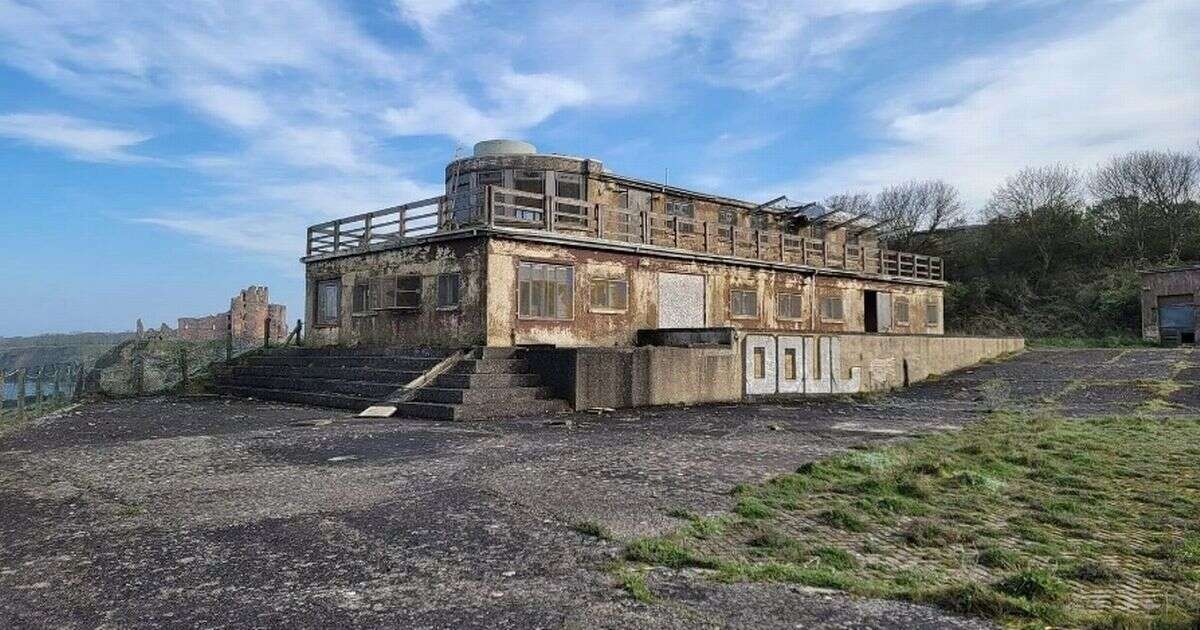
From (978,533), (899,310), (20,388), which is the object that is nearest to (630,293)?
(20,388)

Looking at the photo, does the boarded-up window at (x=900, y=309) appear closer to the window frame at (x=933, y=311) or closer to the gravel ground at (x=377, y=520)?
the window frame at (x=933, y=311)

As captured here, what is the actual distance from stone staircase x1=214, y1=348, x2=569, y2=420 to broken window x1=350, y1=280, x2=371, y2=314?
4.79ft

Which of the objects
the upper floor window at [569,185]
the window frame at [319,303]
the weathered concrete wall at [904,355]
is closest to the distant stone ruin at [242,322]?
the window frame at [319,303]

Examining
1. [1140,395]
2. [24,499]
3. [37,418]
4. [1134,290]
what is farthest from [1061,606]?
[1134,290]

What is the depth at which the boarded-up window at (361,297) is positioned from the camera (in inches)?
891

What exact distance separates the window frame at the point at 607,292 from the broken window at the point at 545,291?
65 centimetres

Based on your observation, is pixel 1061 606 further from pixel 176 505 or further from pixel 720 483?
pixel 176 505

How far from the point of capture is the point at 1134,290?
1574 inches

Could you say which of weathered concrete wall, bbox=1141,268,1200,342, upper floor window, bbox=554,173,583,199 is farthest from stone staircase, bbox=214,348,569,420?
weathered concrete wall, bbox=1141,268,1200,342

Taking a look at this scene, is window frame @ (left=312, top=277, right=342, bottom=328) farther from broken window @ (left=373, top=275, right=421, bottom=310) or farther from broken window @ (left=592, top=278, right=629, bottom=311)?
broken window @ (left=592, top=278, right=629, bottom=311)

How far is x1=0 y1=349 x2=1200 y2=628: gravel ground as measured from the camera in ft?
14.1

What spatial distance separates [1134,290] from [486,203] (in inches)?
1478

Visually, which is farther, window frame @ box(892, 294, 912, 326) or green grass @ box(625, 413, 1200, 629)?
window frame @ box(892, 294, 912, 326)

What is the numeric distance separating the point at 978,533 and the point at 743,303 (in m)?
19.9
